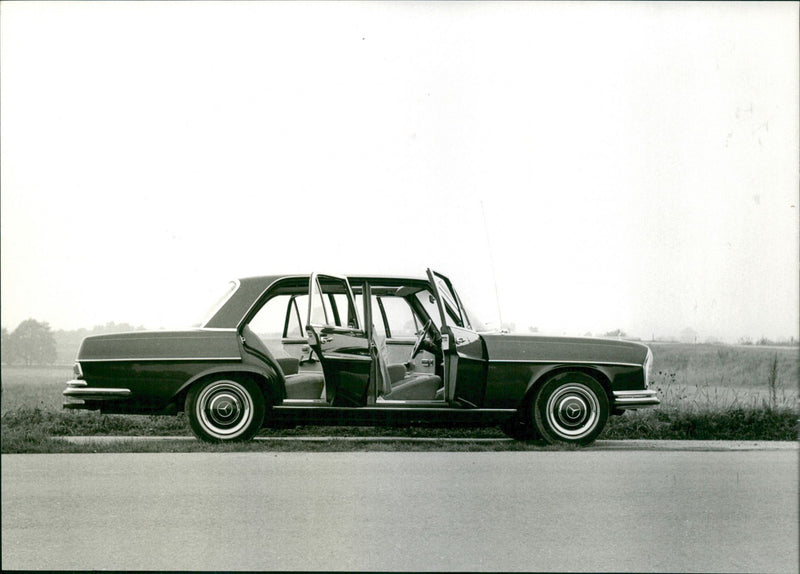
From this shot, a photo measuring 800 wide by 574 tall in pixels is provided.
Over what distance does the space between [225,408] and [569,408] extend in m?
2.39

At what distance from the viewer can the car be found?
17.1 ft

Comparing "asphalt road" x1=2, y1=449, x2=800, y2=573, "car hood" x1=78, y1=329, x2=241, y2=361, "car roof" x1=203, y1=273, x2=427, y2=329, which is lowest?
"asphalt road" x1=2, y1=449, x2=800, y2=573

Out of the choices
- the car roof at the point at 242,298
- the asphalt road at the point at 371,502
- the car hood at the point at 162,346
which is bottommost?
the asphalt road at the point at 371,502

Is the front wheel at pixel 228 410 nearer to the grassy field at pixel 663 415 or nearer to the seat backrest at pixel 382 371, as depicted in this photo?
the grassy field at pixel 663 415

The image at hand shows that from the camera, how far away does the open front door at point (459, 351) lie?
5.61 metres

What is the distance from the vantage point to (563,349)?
556cm

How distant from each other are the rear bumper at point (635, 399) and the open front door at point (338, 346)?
5.72 feet

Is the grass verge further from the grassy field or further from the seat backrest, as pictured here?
the seat backrest

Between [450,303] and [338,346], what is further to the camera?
[450,303]

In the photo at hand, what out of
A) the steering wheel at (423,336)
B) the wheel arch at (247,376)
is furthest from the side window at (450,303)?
the wheel arch at (247,376)

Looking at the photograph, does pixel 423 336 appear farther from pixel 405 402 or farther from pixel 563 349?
pixel 563 349

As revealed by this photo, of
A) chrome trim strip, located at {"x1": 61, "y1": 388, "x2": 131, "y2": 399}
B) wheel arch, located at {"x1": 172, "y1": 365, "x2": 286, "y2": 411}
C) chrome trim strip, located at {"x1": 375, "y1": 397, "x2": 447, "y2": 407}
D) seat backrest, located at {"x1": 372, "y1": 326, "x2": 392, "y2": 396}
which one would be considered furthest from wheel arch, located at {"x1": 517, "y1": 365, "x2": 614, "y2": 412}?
chrome trim strip, located at {"x1": 61, "y1": 388, "x2": 131, "y2": 399}

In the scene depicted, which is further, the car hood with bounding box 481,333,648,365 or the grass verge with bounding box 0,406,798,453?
the grass verge with bounding box 0,406,798,453

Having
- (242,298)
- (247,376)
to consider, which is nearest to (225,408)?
(247,376)
